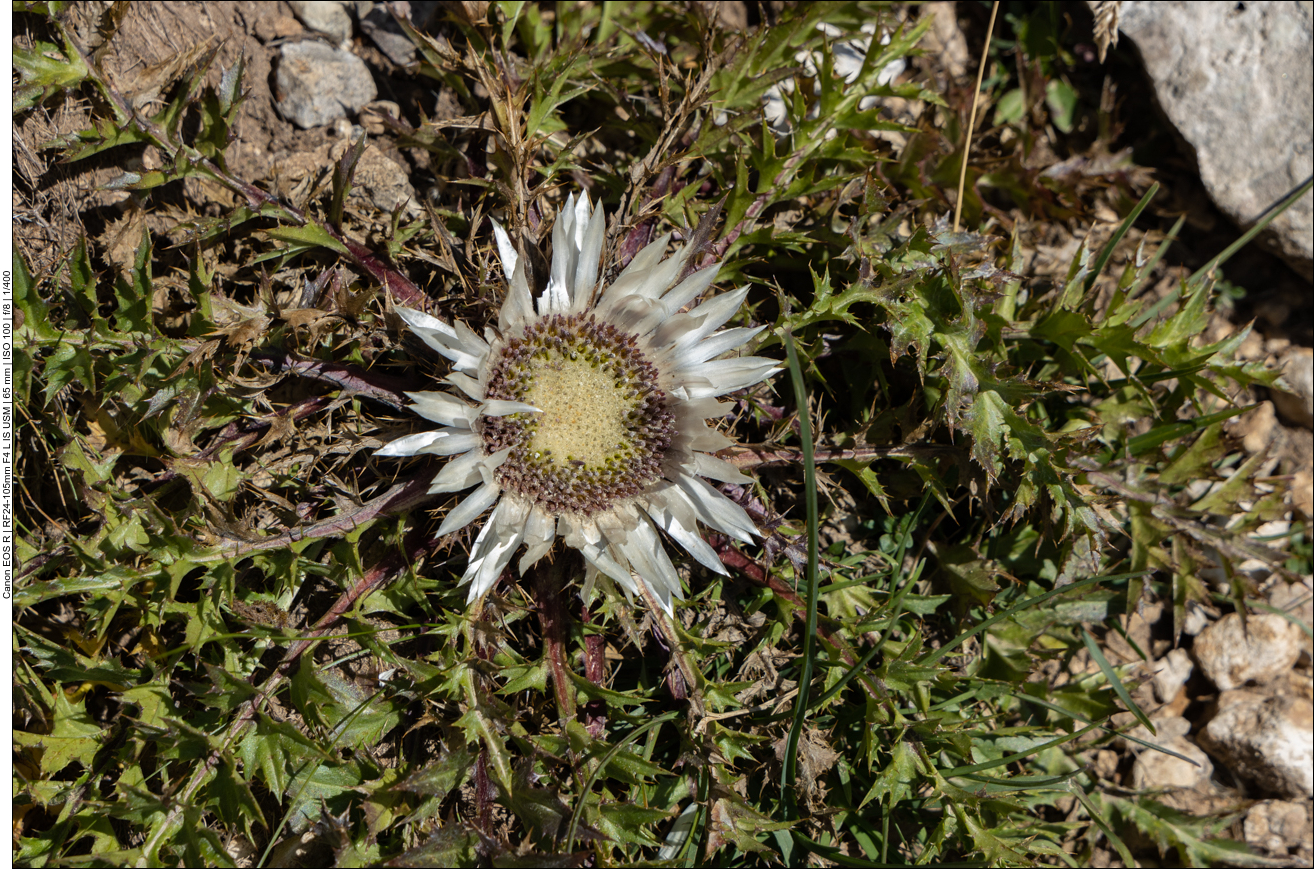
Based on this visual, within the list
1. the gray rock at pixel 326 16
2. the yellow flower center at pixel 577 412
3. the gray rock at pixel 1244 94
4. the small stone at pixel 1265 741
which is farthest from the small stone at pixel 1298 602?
the gray rock at pixel 326 16

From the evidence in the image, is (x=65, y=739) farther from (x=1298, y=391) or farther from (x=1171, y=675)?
(x=1298, y=391)

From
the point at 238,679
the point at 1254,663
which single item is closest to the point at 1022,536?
the point at 1254,663

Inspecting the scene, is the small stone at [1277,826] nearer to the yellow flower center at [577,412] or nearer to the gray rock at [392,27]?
the yellow flower center at [577,412]

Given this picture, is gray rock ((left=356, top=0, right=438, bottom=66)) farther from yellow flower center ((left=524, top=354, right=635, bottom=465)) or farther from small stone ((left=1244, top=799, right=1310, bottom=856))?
small stone ((left=1244, top=799, right=1310, bottom=856))

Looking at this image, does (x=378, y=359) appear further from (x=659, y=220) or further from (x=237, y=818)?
(x=237, y=818)

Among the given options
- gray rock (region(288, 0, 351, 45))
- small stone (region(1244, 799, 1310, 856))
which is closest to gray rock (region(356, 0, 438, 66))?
gray rock (region(288, 0, 351, 45))
